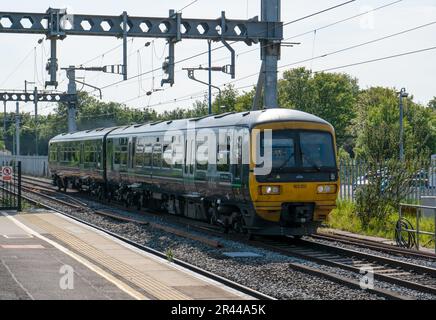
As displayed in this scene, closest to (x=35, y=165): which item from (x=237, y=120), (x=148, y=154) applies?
(x=148, y=154)

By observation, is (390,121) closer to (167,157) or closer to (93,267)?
(167,157)

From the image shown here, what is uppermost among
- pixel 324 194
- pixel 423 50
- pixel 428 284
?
pixel 423 50

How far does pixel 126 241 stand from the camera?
18.6 metres

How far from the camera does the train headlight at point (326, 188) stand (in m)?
18.0

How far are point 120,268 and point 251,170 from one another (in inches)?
182

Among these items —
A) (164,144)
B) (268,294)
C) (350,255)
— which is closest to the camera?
(268,294)

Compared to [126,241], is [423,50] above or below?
above

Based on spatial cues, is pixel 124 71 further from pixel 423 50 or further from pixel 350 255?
pixel 350 255

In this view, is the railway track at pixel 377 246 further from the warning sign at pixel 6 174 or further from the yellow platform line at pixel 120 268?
the warning sign at pixel 6 174

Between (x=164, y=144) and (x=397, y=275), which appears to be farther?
(x=164, y=144)

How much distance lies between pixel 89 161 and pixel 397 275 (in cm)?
2439

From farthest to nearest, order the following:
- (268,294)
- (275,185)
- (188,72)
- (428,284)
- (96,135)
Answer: (188,72) → (96,135) → (275,185) → (428,284) → (268,294)

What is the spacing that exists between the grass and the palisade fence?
79 cm

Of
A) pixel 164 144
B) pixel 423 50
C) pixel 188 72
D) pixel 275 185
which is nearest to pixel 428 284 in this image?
pixel 275 185
